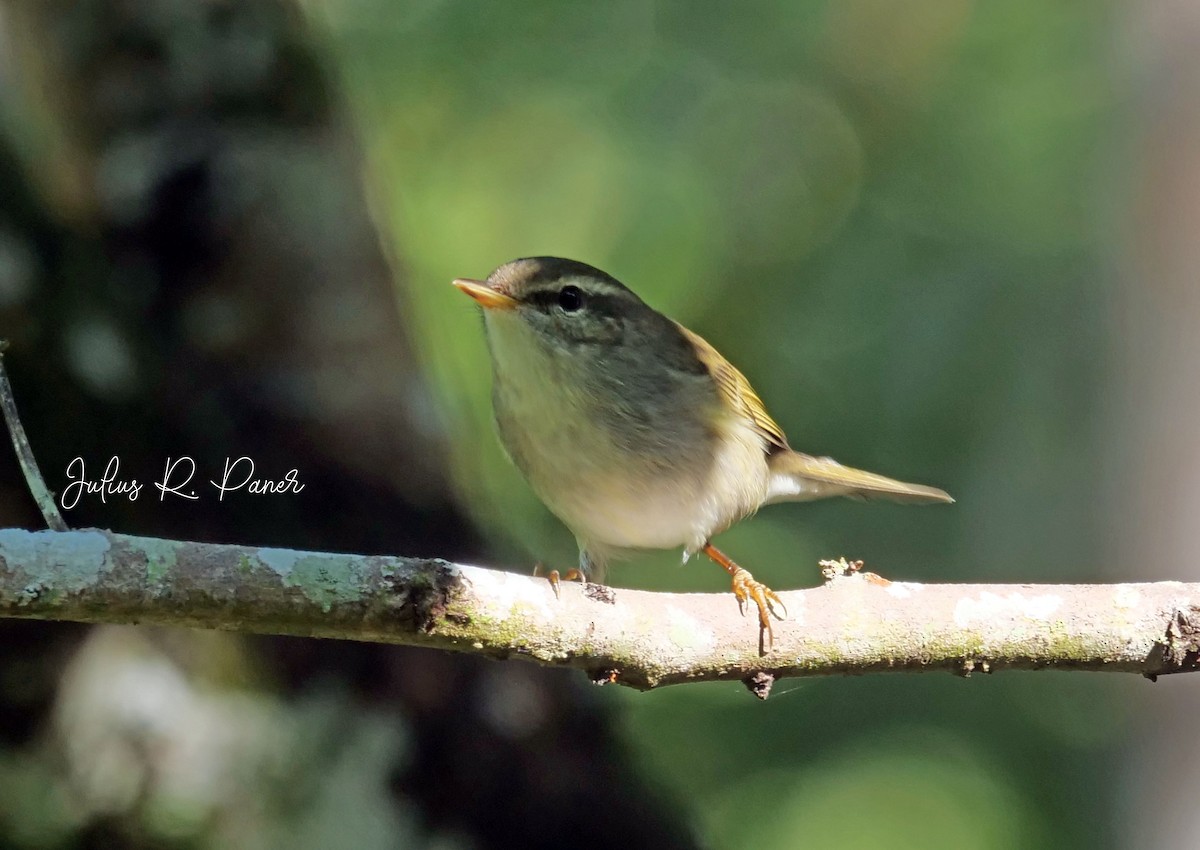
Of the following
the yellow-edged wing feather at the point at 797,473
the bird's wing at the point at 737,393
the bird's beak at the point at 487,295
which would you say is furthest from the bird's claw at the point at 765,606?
the yellow-edged wing feather at the point at 797,473

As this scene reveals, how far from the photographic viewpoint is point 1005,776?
22.4ft

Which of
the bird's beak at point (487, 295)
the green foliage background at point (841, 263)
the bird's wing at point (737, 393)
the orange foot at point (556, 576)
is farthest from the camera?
the green foliage background at point (841, 263)

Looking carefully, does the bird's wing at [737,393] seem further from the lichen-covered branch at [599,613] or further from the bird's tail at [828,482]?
the lichen-covered branch at [599,613]

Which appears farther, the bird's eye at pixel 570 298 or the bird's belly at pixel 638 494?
the bird's eye at pixel 570 298

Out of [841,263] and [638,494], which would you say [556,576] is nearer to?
[638,494]

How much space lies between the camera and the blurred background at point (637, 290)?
3424mm

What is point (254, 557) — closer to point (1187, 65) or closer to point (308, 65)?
point (308, 65)

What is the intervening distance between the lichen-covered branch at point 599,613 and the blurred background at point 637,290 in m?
0.17

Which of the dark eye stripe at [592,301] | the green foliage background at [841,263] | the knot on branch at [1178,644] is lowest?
the green foliage background at [841,263]

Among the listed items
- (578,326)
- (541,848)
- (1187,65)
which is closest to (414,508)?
(578,326)

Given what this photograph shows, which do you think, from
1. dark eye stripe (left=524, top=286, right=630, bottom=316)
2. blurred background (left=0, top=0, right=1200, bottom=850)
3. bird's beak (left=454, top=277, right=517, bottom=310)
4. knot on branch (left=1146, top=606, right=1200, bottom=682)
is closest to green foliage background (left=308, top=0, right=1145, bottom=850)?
blurred background (left=0, top=0, right=1200, bottom=850)

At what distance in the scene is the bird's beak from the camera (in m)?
3.56

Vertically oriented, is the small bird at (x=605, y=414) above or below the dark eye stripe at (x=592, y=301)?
below

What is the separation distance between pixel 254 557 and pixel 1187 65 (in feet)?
16.2
